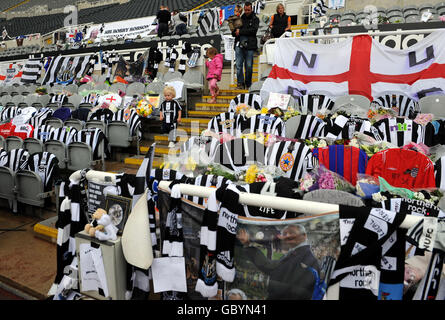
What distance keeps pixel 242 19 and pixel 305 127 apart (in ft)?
11.1

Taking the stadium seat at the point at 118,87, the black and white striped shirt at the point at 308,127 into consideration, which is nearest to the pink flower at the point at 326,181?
the black and white striped shirt at the point at 308,127

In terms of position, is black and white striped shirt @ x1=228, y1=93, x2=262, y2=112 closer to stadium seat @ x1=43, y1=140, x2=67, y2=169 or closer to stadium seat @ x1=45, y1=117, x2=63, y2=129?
stadium seat @ x1=43, y1=140, x2=67, y2=169

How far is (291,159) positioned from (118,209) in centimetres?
175

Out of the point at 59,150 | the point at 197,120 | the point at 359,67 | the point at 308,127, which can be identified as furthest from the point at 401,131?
the point at 59,150

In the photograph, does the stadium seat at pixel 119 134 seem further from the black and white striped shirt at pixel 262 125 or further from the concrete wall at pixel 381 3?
the concrete wall at pixel 381 3

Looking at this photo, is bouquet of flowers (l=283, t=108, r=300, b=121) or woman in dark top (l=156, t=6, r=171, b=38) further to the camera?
woman in dark top (l=156, t=6, r=171, b=38)

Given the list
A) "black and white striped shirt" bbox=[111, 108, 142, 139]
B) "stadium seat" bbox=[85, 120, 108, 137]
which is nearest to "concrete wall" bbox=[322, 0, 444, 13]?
"black and white striped shirt" bbox=[111, 108, 142, 139]

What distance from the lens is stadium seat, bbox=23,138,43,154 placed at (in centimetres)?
497

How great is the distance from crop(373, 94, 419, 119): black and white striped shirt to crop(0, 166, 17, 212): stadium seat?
204 inches

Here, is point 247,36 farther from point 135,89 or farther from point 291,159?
point 291,159

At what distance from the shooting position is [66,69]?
1095cm

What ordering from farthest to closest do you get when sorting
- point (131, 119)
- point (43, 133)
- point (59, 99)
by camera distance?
1. point (59, 99)
2. point (131, 119)
3. point (43, 133)
